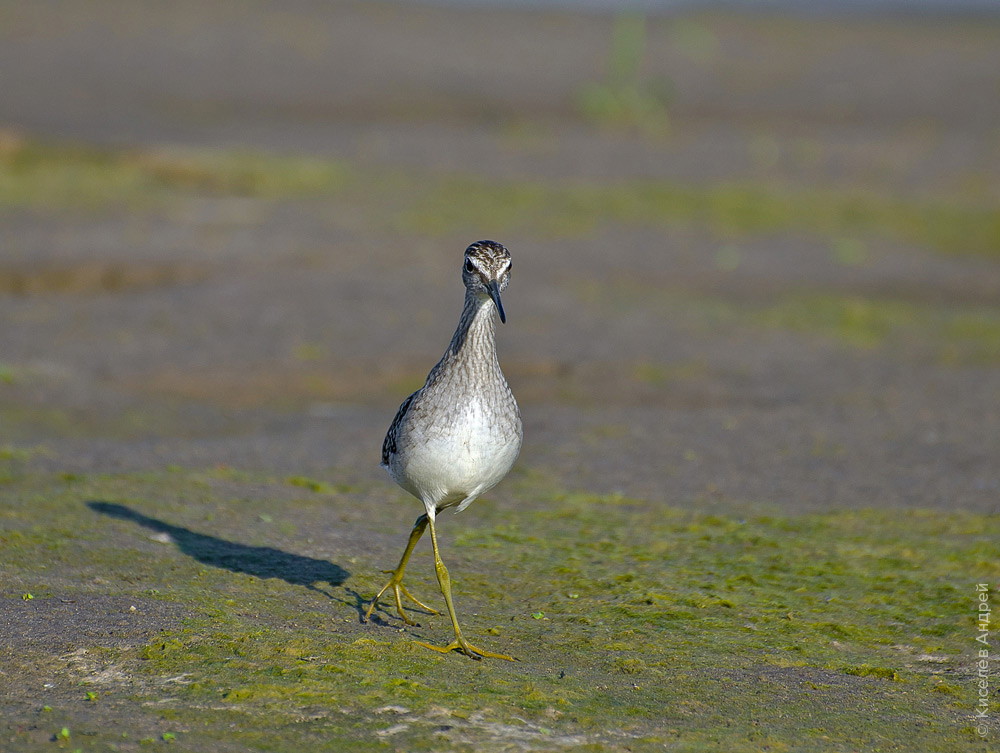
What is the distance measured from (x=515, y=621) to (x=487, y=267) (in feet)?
5.79

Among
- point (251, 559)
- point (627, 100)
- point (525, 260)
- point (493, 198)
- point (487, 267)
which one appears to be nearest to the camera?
point (487, 267)

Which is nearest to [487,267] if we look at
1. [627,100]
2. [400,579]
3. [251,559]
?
[400,579]

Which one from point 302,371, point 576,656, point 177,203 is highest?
point 177,203

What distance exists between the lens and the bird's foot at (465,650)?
5.64 meters

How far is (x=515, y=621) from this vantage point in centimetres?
629

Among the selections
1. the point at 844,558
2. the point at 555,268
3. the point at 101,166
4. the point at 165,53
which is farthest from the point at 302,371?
the point at 165,53

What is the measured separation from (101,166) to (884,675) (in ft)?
50.7

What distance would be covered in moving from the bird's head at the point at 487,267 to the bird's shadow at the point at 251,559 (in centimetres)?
183

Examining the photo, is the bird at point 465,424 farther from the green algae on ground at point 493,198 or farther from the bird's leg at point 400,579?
the green algae on ground at point 493,198

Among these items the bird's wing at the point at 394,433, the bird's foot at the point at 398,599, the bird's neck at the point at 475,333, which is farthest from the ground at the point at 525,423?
the bird's neck at the point at 475,333

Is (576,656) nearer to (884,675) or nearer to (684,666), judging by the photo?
(684,666)

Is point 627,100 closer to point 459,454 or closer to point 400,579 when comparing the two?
point 400,579

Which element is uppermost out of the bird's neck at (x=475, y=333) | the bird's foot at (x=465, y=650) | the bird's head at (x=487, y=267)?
the bird's head at (x=487, y=267)

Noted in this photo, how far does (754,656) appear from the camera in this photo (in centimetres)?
599
